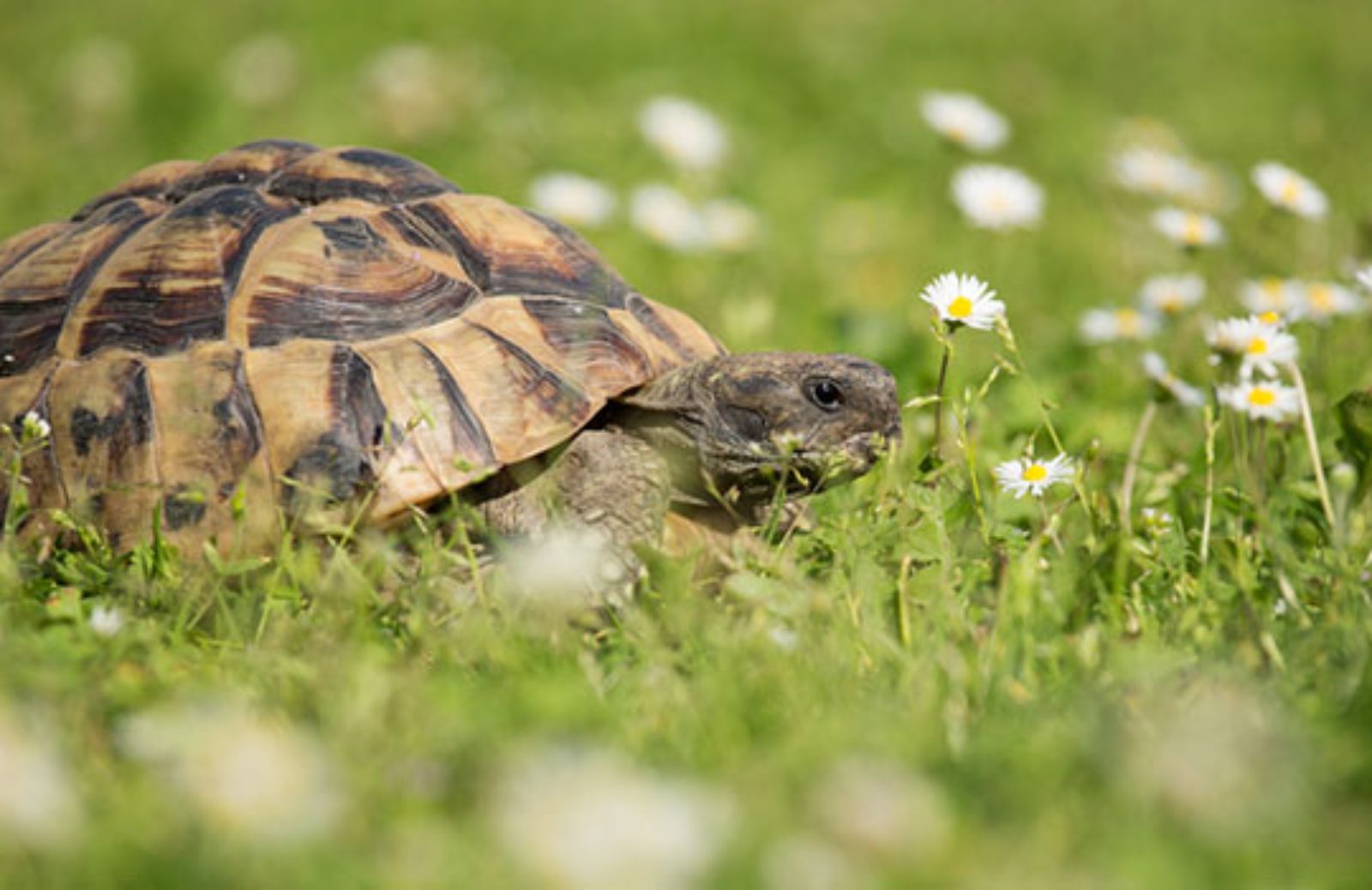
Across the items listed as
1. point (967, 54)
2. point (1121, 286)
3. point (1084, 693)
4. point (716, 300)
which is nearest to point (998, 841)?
point (1084, 693)

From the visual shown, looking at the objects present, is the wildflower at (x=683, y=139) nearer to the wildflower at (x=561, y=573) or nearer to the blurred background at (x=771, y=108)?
the blurred background at (x=771, y=108)

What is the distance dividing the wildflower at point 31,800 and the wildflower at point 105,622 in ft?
2.83

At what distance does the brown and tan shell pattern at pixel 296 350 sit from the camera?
2951 millimetres

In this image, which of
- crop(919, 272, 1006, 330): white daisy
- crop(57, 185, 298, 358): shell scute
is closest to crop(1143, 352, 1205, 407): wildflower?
crop(919, 272, 1006, 330): white daisy

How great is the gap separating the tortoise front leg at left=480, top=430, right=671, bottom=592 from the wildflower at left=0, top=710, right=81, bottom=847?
4.50 ft

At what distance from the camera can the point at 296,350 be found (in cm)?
303

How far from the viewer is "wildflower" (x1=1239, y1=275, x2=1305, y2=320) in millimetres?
3728

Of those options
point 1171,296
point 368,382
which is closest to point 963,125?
point 1171,296

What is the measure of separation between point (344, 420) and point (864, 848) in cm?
170

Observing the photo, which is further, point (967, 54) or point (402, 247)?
point (967, 54)

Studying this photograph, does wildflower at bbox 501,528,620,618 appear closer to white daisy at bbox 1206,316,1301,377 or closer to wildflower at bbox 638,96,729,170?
white daisy at bbox 1206,316,1301,377

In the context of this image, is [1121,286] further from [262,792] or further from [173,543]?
[262,792]

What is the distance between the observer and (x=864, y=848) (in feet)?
5.15

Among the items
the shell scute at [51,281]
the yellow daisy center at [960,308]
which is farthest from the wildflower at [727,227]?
the yellow daisy center at [960,308]
